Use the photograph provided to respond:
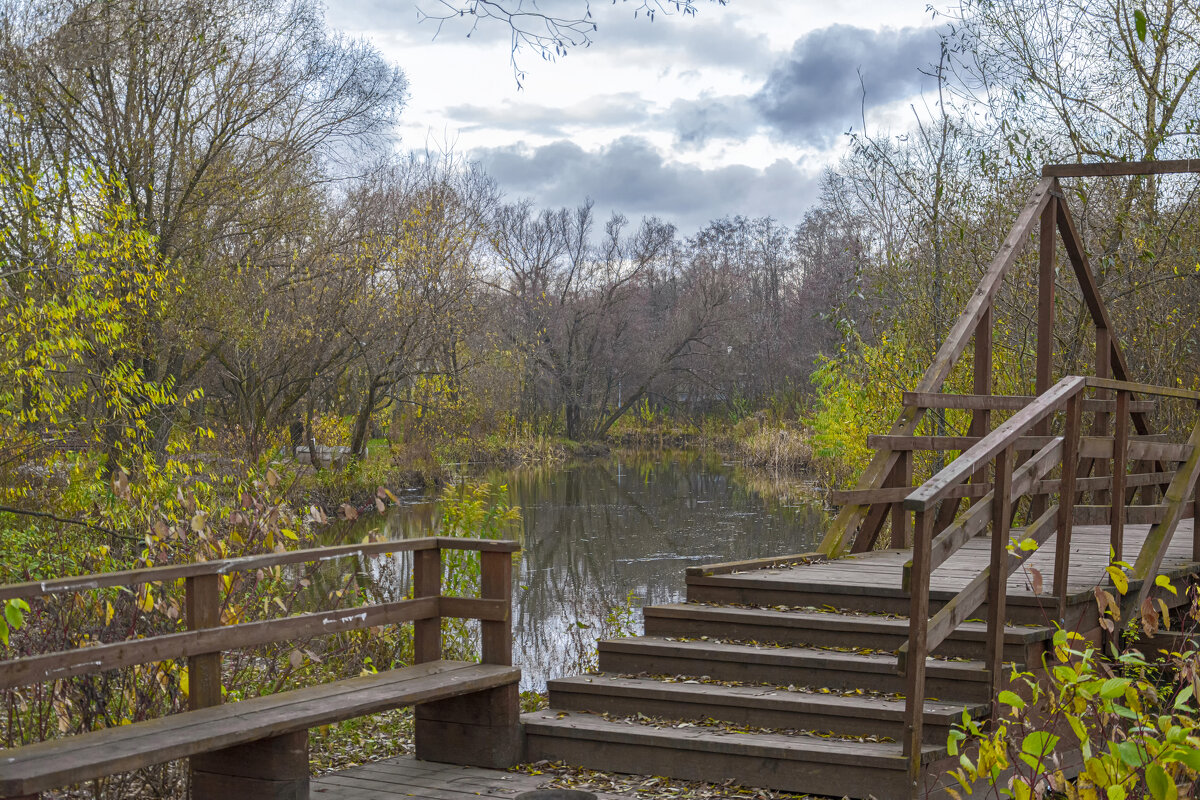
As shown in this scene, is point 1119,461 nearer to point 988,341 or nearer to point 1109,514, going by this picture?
point 1109,514

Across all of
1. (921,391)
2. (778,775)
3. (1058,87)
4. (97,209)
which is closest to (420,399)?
(97,209)

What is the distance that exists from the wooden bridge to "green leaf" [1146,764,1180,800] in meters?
1.61

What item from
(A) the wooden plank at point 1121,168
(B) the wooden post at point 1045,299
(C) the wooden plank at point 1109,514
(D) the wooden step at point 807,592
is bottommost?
(D) the wooden step at point 807,592

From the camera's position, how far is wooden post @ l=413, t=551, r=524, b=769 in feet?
18.6

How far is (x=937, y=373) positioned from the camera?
23.6 feet

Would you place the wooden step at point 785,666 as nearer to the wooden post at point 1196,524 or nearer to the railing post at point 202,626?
the railing post at point 202,626

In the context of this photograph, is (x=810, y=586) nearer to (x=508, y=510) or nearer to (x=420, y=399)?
(x=508, y=510)

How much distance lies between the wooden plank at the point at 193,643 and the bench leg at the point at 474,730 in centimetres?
50

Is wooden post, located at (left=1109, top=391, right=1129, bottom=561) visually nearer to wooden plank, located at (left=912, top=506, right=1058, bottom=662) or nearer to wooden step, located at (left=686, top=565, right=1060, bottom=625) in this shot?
wooden step, located at (left=686, top=565, right=1060, bottom=625)

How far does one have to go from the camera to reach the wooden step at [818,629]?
218 inches

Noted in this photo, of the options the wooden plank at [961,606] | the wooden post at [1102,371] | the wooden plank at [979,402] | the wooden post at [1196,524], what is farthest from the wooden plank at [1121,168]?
the wooden plank at [961,606]

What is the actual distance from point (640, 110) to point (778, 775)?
9463 mm

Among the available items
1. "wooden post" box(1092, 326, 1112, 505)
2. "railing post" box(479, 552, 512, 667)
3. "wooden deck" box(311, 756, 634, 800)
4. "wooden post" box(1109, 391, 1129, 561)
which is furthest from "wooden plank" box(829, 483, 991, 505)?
"wooden deck" box(311, 756, 634, 800)

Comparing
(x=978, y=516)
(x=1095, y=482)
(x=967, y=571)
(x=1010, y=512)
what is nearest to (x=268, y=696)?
(x=978, y=516)
